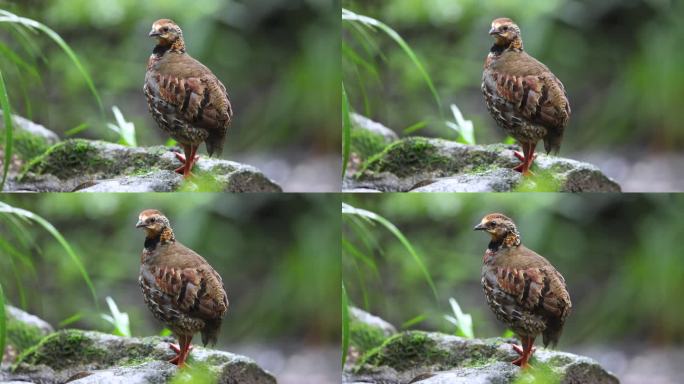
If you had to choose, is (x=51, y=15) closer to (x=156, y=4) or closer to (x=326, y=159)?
(x=156, y=4)

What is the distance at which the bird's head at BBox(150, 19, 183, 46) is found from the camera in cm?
400

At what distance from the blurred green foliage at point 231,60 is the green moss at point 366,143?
85mm

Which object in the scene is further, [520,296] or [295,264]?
[295,264]

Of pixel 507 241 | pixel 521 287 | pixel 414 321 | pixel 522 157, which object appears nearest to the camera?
pixel 521 287

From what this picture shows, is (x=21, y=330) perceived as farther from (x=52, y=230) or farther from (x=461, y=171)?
(x=461, y=171)

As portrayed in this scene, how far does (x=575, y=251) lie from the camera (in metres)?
4.16

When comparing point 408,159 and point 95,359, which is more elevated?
point 408,159

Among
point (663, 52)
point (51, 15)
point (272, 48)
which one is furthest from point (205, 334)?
point (663, 52)

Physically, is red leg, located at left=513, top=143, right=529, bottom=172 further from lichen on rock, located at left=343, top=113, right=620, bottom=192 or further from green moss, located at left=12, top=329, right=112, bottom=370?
green moss, located at left=12, top=329, right=112, bottom=370

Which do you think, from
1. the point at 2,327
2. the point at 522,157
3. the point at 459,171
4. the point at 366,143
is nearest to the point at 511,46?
the point at 522,157

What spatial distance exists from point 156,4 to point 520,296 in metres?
1.84

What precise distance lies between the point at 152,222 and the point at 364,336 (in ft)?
3.19

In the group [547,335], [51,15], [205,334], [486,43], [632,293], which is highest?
[486,43]

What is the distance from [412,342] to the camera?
421 cm
